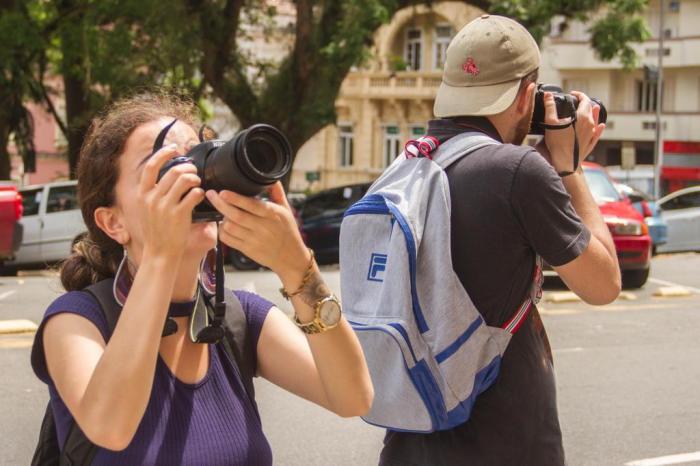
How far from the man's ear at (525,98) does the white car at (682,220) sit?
55.9 ft

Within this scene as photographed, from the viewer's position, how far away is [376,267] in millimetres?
2389

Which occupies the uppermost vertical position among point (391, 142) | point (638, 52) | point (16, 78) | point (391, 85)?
point (638, 52)

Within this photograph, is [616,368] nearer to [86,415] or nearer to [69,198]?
[86,415]

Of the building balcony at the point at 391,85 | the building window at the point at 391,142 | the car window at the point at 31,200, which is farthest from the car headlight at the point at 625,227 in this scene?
the building window at the point at 391,142

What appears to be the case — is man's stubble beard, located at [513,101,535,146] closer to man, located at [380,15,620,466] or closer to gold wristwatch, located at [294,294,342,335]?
man, located at [380,15,620,466]

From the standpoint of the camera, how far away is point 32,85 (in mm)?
22797

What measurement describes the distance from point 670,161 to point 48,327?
125 feet

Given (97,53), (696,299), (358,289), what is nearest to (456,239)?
(358,289)

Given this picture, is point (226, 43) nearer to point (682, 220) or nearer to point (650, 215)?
point (650, 215)

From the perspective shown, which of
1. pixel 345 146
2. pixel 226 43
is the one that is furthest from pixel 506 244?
pixel 345 146

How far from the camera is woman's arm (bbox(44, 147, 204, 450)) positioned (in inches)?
65.3

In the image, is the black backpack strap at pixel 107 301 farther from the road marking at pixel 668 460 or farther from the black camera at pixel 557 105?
the road marking at pixel 668 460

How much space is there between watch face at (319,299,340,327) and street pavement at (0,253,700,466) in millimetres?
1811

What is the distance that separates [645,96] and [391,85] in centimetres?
1005
